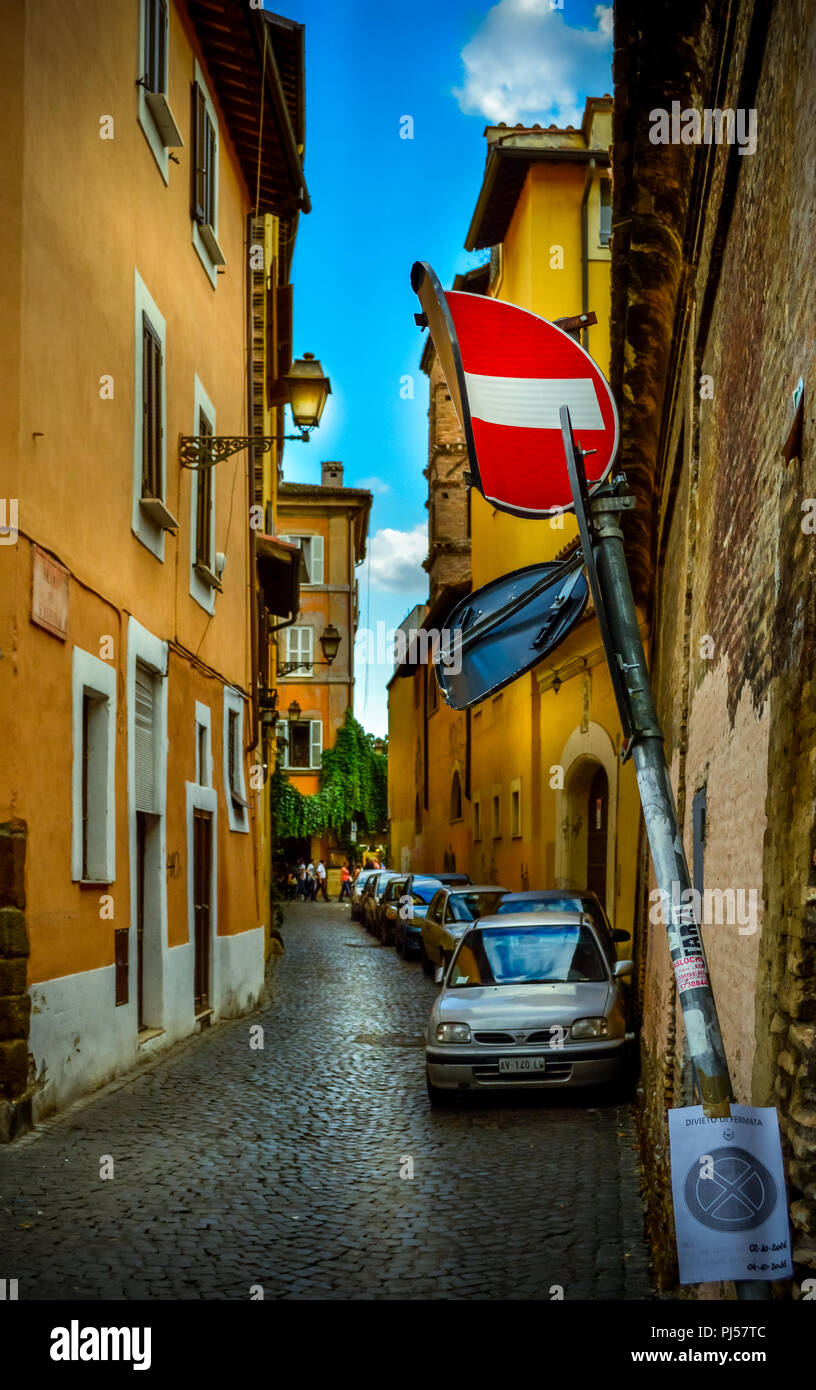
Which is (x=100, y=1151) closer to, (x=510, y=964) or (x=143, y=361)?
(x=510, y=964)

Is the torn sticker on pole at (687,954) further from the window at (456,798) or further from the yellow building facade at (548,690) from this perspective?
the window at (456,798)

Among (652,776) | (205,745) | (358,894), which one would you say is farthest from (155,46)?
(358,894)

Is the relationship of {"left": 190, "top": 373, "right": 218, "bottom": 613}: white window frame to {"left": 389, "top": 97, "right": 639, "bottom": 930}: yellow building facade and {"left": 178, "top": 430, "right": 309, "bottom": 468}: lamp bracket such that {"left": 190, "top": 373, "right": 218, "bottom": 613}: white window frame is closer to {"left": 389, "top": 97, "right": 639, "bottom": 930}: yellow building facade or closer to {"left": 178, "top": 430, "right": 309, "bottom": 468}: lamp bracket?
{"left": 178, "top": 430, "right": 309, "bottom": 468}: lamp bracket

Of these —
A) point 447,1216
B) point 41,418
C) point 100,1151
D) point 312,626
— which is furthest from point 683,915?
point 312,626

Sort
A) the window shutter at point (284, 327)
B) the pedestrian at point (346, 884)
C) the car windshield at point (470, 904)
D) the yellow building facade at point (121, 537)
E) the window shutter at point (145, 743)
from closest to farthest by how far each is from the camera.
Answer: the yellow building facade at point (121, 537)
the window shutter at point (145, 743)
the car windshield at point (470, 904)
the window shutter at point (284, 327)
the pedestrian at point (346, 884)

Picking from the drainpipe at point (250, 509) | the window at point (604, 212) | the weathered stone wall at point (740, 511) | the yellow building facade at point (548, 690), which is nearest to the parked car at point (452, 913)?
the yellow building facade at point (548, 690)

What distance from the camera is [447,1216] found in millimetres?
7289

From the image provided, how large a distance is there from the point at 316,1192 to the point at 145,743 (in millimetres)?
6286

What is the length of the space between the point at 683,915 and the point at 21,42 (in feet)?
27.1

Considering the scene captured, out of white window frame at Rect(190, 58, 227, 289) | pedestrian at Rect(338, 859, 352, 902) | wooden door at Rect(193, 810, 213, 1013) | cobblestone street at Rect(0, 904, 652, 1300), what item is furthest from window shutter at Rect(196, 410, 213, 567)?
pedestrian at Rect(338, 859, 352, 902)

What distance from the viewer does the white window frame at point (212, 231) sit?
16.0m

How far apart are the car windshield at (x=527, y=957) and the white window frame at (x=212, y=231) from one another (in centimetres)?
834

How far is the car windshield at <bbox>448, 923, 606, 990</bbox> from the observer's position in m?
12.1

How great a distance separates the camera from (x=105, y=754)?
11.6 meters
